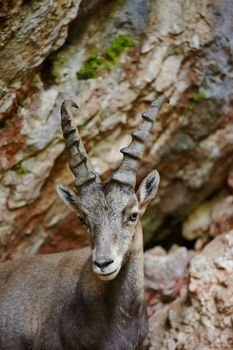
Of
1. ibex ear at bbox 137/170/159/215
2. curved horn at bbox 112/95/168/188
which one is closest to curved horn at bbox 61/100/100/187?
curved horn at bbox 112/95/168/188

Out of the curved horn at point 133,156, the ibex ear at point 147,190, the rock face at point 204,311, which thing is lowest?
the rock face at point 204,311

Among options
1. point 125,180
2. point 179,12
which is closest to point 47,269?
point 125,180

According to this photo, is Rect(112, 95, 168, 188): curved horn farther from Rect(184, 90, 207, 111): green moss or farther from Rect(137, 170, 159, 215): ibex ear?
Rect(184, 90, 207, 111): green moss

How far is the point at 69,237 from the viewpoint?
1444 cm

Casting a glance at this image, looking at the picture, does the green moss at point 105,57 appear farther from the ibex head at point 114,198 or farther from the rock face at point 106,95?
the ibex head at point 114,198

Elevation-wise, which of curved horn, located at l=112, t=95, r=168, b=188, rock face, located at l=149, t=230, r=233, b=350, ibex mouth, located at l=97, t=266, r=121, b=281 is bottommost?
rock face, located at l=149, t=230, r=233, b=350

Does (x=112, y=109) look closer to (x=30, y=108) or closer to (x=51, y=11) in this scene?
(x=30, y=108)

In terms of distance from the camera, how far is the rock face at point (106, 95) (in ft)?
40.4

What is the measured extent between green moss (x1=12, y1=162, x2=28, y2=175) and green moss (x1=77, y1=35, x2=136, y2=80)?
204 centimetres

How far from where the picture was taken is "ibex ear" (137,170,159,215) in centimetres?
1039

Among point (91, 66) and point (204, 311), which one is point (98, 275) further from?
point (91, 66)

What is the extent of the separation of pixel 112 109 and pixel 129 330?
15.2ft

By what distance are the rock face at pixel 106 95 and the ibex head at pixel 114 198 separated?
2.01 meters

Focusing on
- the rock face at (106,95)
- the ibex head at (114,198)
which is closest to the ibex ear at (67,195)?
the ibex head at (114,198)
